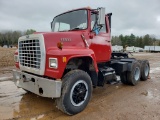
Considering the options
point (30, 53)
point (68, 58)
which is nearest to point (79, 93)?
point (68, 58)

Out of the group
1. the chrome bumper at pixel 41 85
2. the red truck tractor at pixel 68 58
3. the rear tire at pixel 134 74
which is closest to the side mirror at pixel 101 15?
the red truck tractor at pixel 68 58

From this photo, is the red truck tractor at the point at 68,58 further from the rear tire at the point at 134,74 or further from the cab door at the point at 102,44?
the rear tire at the point at 134,74

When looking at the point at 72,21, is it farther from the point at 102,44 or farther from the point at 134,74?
the point at 134,74

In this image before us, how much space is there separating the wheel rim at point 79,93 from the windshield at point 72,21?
1.70m

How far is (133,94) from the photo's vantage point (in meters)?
6.11

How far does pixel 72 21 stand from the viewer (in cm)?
540

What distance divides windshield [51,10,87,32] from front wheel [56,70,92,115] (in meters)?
1.55

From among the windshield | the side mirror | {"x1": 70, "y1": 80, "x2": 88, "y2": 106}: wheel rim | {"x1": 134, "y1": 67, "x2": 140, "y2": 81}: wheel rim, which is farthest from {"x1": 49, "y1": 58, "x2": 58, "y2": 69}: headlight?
{"x1": 134, "y1": 67, "x2": 140, "y2": 81}: wheel rim

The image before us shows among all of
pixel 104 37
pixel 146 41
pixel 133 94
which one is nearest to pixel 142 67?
pixel 133 94

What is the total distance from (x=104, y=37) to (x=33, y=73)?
8.90ft

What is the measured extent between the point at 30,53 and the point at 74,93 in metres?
1.51

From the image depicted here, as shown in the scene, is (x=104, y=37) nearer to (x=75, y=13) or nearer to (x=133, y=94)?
(x=75, y=13)

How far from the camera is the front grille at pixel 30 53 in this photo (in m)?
4.19

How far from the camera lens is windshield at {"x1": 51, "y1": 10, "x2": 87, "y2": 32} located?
5.21 meters
